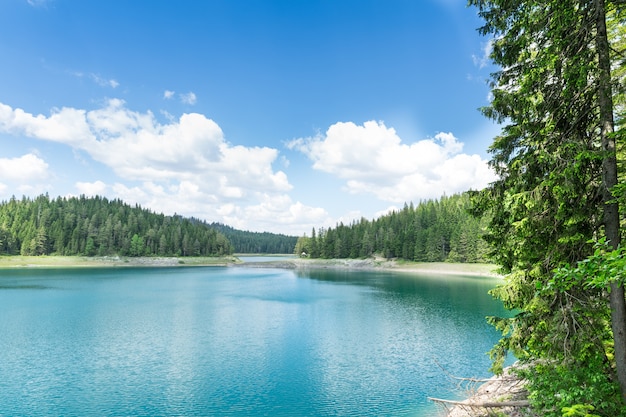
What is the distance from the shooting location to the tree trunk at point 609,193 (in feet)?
23.7

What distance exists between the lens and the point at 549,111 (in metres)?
8.62

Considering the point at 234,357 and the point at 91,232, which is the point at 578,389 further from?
the point at 91,232

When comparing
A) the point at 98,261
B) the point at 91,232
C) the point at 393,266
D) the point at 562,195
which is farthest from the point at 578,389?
the point at 91,232

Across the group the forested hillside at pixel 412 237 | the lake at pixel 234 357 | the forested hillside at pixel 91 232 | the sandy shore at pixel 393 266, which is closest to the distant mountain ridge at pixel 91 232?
the forested hillside at pixel 91 232

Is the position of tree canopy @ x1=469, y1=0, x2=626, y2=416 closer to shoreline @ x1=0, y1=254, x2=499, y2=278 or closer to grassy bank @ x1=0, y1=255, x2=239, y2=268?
shoreline @ x1=0, y1=254, x2=499, y2=278

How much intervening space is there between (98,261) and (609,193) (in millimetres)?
132301

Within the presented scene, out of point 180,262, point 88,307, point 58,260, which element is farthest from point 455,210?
point 58,260

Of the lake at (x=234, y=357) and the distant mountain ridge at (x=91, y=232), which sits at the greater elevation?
the distant mountain ridge at (x=91, y=232)

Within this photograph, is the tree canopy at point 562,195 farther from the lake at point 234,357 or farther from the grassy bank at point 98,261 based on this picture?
the grassy bank at point 98,261

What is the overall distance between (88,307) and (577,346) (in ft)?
138

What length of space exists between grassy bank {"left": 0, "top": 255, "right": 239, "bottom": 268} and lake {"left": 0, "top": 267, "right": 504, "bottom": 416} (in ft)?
252

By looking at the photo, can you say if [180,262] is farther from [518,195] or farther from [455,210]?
[518,195]

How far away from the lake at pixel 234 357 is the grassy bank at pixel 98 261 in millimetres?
76886

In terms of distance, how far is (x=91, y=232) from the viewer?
5103 inches
